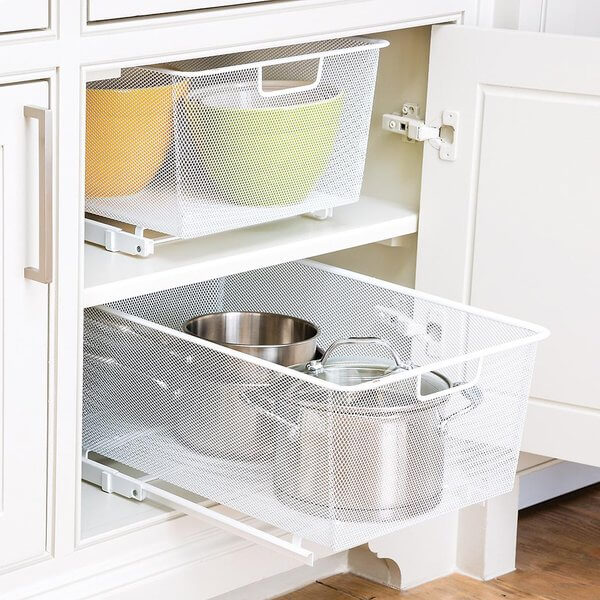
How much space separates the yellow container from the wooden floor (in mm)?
756

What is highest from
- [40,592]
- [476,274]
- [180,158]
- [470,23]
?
[470,23]

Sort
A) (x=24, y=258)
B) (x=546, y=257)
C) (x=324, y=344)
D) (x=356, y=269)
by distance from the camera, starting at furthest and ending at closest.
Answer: (x=356, y=269) < (x=324, y=344) < (x=546, y=257) < (x=24, y=258)

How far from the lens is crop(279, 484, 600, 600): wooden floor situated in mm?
1985

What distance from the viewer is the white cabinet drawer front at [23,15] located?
125cm

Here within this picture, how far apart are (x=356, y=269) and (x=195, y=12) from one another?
26.1 inches

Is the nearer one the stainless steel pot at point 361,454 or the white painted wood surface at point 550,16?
the stainless steel pot at point 361,454

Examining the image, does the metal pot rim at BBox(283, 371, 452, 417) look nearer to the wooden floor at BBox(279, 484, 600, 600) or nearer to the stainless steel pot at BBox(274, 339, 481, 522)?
the stainless steel pot at BBox(274, 339, 481, 522)

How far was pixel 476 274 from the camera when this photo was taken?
1803mm

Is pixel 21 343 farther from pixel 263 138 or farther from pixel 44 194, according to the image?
pixel 263 138

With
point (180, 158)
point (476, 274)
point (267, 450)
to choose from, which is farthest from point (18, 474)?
point (476, 274)

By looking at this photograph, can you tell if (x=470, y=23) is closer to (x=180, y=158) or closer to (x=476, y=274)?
(x=476, y=274)

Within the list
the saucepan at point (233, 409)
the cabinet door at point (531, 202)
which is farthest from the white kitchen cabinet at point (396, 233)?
the saucepan at point (233, 409)

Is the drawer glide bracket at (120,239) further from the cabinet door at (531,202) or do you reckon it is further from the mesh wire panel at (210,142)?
the cabinet door at (531,202)

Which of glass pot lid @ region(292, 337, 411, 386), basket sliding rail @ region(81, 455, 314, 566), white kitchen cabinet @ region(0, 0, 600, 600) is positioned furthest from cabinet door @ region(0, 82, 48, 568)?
glass pot lid @ region(292, 337, 411, 386)
